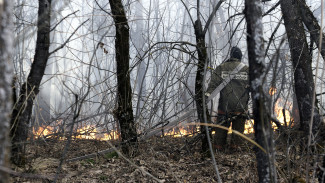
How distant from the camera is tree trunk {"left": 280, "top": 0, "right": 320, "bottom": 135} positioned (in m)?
3.98

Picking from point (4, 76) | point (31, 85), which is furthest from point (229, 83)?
point (4, 76)

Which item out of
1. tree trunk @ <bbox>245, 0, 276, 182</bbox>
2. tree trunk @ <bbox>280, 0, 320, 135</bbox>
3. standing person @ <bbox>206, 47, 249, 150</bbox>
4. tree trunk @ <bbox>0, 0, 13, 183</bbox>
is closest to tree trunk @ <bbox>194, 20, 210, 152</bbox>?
standing person @ <bbox>206, 47, 249, 150</bbox>

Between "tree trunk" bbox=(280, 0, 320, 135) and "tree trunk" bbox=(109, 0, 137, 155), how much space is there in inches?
84.6

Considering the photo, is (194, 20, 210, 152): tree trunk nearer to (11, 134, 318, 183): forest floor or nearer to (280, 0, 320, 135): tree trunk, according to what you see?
(11, 134, 318, 183): forest floor

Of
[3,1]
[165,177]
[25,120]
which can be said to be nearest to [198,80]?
[165,177]

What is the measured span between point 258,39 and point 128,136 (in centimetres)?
279

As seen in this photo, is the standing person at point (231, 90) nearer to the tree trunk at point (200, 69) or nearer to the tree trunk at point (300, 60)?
the tree trunk at point (200, 69)

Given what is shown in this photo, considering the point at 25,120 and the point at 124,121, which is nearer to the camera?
the point at 25,120

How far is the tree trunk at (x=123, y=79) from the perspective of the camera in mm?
4355

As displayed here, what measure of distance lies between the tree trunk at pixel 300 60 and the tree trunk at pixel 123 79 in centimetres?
215

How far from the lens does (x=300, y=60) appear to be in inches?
164

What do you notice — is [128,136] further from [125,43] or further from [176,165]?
[125,43]

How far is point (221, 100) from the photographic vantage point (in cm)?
589

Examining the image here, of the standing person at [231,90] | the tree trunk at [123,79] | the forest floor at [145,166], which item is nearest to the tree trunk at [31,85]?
the forest floor at [145,166]
